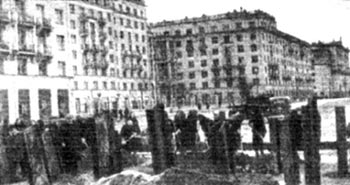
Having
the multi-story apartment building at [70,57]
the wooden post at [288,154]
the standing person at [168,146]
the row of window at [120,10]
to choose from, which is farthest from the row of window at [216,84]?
the wooden post at [288,154]

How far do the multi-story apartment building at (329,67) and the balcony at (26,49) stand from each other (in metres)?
78.4

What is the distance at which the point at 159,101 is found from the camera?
70438 mm

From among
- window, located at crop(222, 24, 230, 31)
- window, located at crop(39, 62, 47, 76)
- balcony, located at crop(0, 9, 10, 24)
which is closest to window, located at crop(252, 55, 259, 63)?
window, located at crop(222, 24, 230, 31)

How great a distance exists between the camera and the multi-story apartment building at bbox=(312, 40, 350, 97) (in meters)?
113

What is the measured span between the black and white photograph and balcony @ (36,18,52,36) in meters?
0.11

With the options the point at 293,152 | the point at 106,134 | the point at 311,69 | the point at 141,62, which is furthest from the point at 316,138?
the point at 311,69

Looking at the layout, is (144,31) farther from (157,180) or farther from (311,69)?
(157,180)

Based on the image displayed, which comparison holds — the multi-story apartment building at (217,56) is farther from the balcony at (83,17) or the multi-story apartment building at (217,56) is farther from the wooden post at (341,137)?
the wooden post at (341,137)

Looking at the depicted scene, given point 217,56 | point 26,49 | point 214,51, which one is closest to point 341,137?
point 26,49

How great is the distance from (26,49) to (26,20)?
2.43 metres

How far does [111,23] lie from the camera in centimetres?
6731

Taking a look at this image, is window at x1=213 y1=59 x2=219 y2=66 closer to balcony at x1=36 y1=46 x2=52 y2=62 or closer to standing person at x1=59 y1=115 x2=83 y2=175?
balcony at x1=36 y1=46 x2=52 y2=62

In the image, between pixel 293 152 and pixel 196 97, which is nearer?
pixel 293 152

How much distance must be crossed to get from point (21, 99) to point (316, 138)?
111 ft
